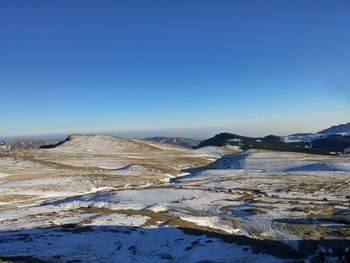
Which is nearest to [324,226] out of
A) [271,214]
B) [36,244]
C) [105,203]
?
[271,214]

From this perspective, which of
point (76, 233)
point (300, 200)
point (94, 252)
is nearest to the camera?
point (94, 252)

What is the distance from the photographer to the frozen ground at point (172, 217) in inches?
1155

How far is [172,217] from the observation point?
42938 millimetres

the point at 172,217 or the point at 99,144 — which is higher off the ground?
the point at 99,144

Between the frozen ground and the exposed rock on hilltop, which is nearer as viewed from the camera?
the frozen ground

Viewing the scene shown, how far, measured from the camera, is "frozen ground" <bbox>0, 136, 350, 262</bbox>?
96.2ft

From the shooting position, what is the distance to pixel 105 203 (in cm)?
5428

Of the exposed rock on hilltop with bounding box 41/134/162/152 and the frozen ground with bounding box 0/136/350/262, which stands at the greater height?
the exposed rock on hilltop with bounding box 41/134/162/152

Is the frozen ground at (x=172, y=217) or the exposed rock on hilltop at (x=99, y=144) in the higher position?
the exposed rock on hilltop at (x=99, y=144)

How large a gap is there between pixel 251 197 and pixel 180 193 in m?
9.81

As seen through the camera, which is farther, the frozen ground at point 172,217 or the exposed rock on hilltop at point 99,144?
the exposed rock on hilltop at point 99,144

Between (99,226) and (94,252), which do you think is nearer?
(94,252)

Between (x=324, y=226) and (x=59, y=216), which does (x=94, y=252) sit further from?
(x=324, y=226)

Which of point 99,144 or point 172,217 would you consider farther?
point 99,144
